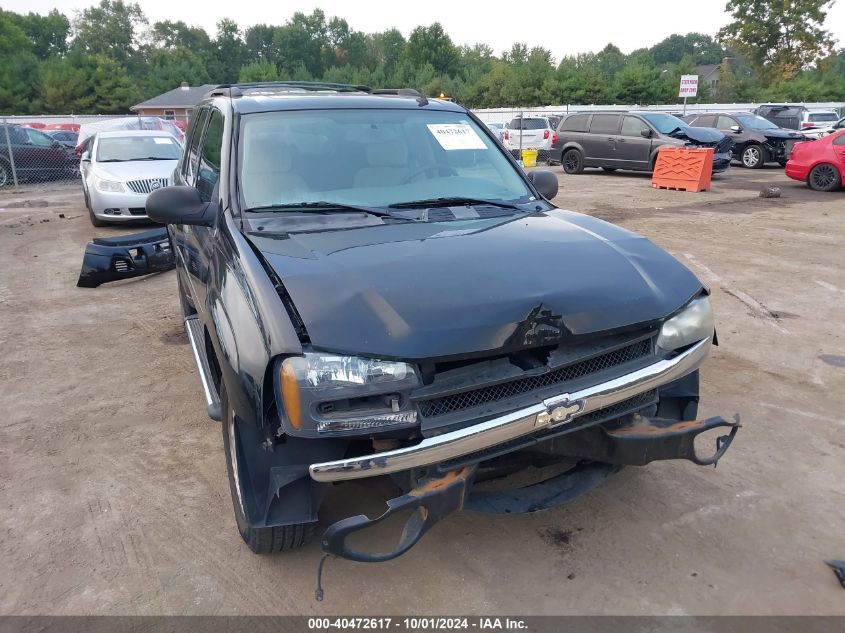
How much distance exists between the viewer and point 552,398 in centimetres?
233

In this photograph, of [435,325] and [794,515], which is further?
[794,515]

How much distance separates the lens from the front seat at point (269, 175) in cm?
317

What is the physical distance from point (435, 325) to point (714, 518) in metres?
1.81

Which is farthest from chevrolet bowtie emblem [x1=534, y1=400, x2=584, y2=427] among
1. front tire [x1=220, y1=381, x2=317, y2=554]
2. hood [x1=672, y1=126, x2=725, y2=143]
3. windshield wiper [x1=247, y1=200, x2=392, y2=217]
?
hood [x1=672, y1=126, x2=725, y2=143]

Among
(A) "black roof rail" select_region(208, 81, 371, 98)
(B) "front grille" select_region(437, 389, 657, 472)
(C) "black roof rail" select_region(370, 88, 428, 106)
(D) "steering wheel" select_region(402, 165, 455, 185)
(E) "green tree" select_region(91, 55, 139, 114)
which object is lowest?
(B) "front grille" select_region(437, 389, 657, 472)

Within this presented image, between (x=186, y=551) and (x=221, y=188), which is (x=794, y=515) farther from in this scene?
(x=221, y=188)

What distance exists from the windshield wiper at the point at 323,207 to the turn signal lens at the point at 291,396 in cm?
121

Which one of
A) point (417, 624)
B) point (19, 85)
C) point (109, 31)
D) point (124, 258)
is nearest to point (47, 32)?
point (109, 31)

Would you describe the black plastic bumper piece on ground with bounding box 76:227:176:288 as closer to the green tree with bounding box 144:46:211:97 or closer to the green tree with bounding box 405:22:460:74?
the green tree with bounding box 144:46:211:97

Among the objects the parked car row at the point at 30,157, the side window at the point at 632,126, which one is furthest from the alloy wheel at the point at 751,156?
the parked car row at the point at 30,157

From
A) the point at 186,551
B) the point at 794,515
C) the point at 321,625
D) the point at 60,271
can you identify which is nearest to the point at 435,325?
the point at 321,625

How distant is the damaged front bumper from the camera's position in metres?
2.15

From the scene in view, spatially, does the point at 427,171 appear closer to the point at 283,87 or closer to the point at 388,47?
the point at 283,87

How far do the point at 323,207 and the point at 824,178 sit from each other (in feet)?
49.4
